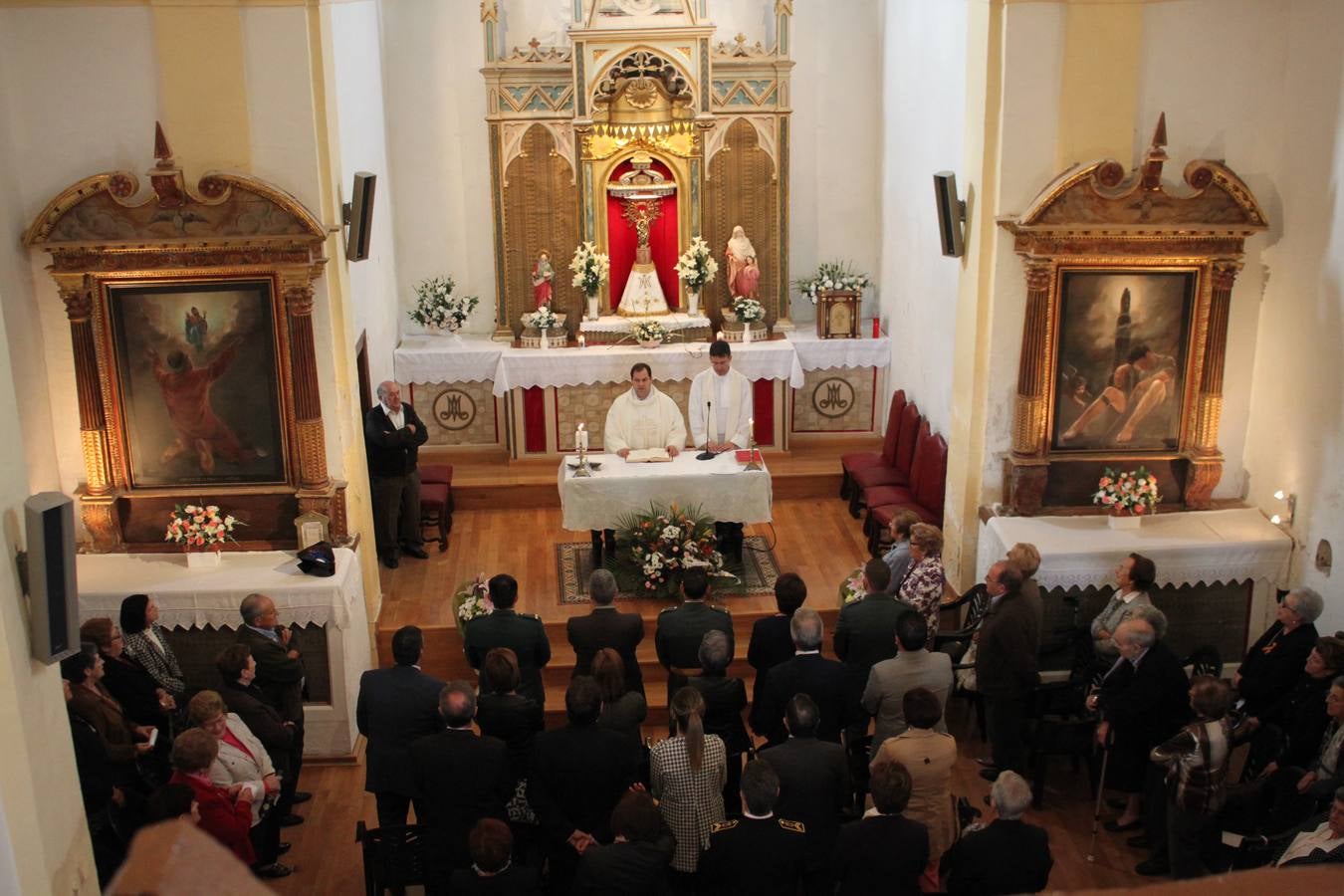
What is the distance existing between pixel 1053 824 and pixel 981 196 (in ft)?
14.6

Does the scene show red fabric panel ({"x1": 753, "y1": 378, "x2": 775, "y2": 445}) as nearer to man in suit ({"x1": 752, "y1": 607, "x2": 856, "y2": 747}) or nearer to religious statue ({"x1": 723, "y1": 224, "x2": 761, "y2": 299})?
religious statue ({"x1": 723, "y1": 224, "x2": 761, "y2": 299})

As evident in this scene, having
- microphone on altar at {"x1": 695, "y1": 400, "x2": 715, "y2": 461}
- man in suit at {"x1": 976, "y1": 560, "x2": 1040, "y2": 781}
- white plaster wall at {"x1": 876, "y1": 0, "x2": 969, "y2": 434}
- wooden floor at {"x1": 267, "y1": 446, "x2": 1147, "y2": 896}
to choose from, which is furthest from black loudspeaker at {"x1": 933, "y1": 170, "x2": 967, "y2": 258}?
wooden floor at {"x1": 267, "y1": 446, "x2": 1147, "y2": 896}

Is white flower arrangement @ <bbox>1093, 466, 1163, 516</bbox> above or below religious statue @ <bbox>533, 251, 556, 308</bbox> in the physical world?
below

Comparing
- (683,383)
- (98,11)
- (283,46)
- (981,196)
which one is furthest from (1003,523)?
(98,11)

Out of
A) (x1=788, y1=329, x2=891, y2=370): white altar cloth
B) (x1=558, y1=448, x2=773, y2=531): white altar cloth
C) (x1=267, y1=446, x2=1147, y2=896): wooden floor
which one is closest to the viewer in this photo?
(x1=267, y1=446, x2=1147, y2=896): wooden floor

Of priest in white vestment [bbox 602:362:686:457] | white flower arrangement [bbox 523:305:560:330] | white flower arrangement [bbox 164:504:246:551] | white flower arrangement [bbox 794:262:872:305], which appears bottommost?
white flower arrangement [bbox 164:504:246:551]

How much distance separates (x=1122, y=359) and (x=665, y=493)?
369cm

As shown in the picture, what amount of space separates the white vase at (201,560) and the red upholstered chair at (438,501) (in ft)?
9.11

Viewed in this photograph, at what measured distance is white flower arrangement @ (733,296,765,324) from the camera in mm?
13867

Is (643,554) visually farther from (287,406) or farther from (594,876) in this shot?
(594,876)

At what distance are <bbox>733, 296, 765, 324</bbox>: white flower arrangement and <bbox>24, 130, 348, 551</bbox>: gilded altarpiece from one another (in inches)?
230

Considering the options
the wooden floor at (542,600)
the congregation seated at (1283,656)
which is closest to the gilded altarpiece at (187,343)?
the wooden floor at (542,600)

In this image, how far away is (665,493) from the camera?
34.2ft

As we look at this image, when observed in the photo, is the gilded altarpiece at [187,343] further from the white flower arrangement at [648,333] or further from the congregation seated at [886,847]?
the congregation seated at [886,847]
